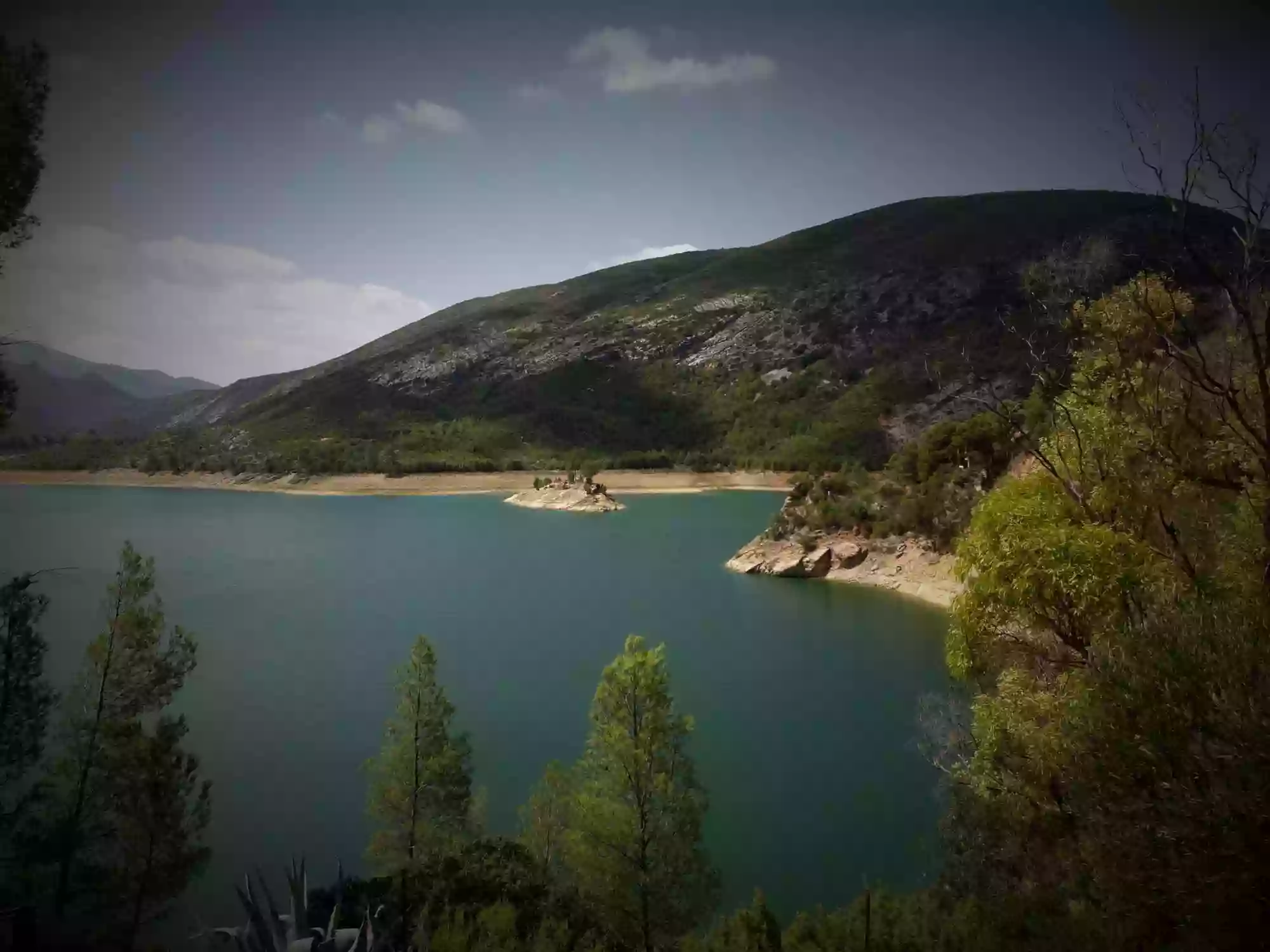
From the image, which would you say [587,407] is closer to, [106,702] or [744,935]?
[106,702]

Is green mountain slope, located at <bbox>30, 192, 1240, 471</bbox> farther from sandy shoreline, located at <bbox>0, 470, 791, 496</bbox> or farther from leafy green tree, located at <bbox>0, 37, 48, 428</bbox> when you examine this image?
leafy green tree, located at <bbox>0, 37, 48, 428</bbox>

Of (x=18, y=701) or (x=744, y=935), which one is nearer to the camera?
(x=744, y=935)

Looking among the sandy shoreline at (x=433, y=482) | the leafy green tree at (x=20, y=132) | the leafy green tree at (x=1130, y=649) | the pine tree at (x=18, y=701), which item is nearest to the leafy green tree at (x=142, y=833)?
the pine tree at (x=18, y=701)

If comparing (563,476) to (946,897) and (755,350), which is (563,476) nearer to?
(755,350)

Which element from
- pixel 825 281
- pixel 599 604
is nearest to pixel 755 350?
pixel 825 281

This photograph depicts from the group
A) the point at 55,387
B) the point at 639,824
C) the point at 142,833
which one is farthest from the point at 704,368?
the point at 142,833

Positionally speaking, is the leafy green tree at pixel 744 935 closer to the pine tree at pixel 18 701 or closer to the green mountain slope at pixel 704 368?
the pine tree at pixel 18 701
